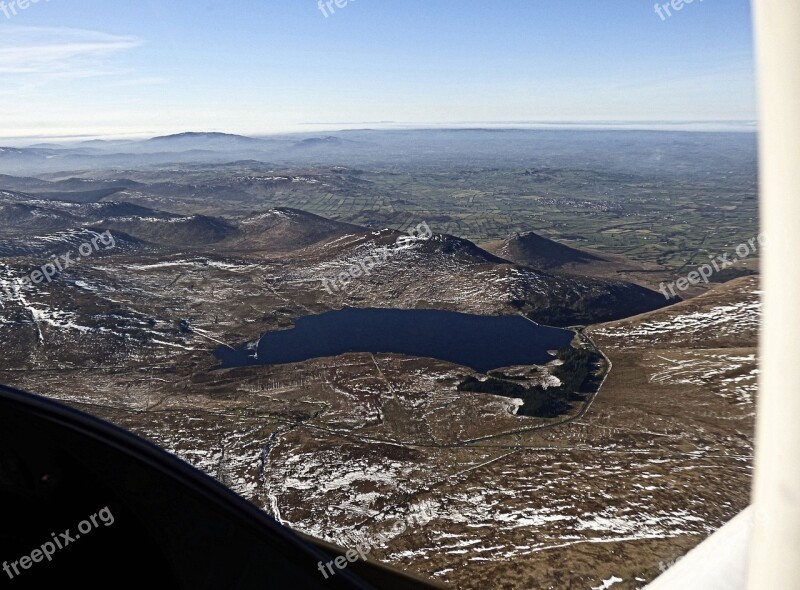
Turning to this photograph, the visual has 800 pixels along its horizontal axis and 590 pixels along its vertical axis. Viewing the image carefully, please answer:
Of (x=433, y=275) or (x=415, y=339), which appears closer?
(x=415, y=339)

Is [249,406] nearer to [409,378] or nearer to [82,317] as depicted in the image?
[409,378]

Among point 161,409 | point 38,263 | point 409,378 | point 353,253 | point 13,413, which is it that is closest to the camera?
point 13,413

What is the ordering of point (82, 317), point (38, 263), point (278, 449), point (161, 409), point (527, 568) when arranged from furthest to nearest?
point (38, 263), point (82, 317), point (161, 409), point (278, 449), point (527, 568)

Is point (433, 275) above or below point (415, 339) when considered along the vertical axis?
above

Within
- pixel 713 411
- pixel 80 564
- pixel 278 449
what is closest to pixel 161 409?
pixel 278 449

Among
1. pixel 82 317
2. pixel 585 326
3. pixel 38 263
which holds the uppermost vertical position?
pixel 38 263

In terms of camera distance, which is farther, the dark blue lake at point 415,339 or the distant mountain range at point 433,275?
the distant mountain range at point 433,275

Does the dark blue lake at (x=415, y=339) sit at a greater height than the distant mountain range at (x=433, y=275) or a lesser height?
lesser

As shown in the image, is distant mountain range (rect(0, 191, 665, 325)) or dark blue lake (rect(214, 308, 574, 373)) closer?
dark blue lake (rect(214, 308, 574, 373))
